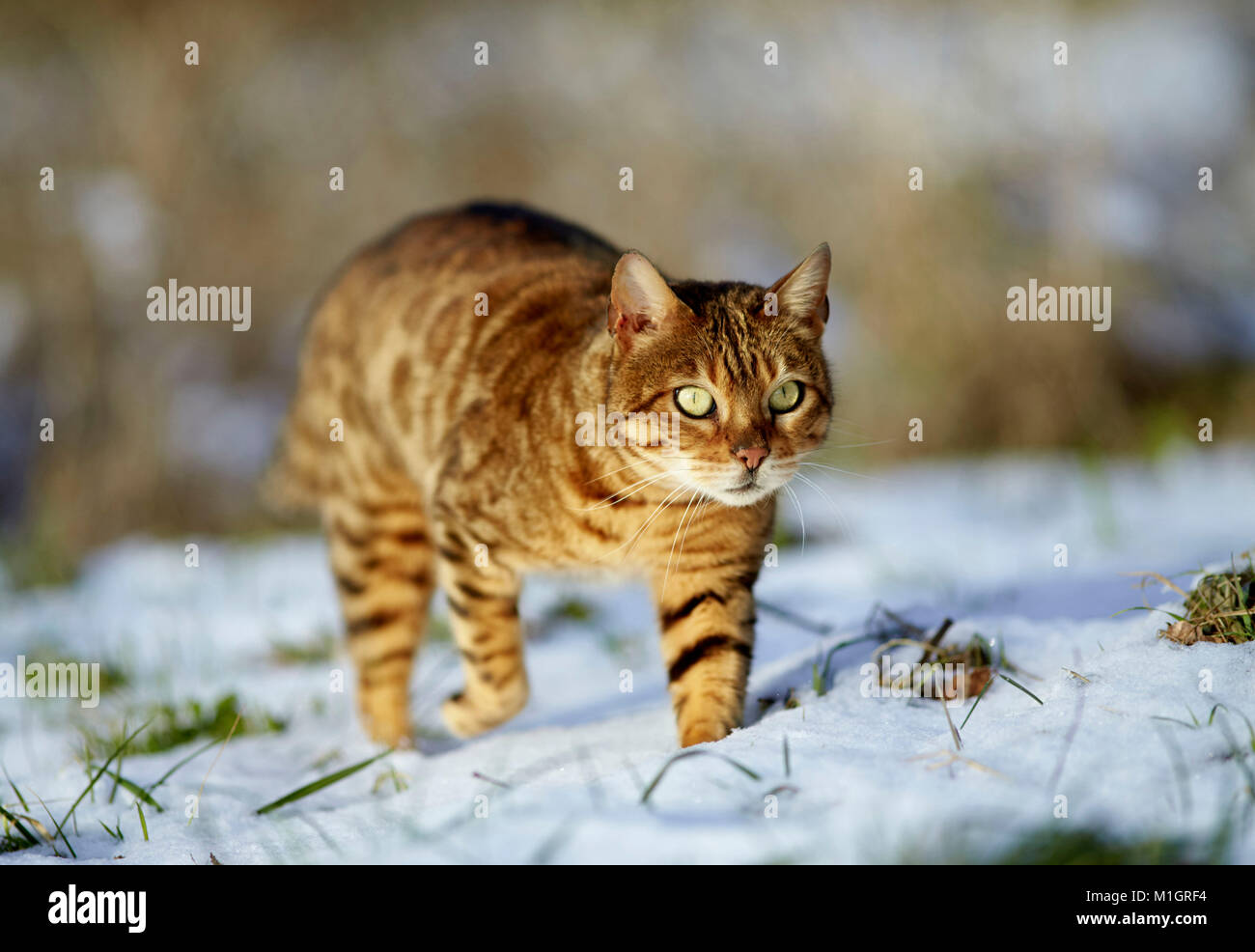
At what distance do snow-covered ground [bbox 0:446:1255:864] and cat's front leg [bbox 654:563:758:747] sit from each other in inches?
5.1

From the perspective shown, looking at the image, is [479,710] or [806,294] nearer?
[806,294]

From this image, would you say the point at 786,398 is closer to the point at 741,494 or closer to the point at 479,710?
the point at 741,494

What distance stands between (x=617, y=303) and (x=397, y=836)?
1343 millimetres

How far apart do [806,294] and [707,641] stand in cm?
93

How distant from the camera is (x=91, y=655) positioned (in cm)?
435

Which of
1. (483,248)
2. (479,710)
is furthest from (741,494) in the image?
(483,248)

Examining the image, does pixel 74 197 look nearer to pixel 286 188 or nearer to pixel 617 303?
pixel 286 188

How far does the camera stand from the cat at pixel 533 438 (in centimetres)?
269

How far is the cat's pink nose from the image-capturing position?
254 centimetres

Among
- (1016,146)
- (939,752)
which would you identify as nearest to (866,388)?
(1016,146)

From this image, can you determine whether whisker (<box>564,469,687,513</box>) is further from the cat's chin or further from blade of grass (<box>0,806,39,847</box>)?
blade of grass (<box>0,806,39,847</box>)

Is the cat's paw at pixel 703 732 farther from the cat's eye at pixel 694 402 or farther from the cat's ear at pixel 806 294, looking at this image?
the cat's ear at pixel 806 294

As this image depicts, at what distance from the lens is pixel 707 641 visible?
279 centimetres
